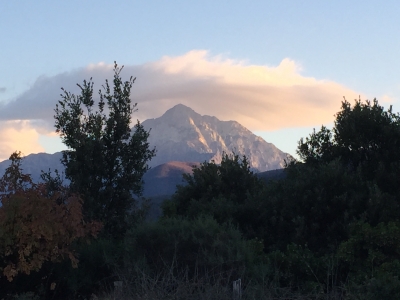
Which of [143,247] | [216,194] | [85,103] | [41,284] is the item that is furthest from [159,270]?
[216,194]

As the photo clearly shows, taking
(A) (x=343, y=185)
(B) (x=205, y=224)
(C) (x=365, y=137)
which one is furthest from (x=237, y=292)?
(C) (x=365, y=137)

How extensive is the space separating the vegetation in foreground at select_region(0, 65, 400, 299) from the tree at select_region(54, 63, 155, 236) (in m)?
0.04

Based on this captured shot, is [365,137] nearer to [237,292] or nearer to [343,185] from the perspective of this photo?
[343,185]

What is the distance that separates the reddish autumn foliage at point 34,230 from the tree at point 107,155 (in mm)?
3903

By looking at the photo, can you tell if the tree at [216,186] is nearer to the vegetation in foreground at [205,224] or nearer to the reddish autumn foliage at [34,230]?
the vegetation in foreground at [205,224]

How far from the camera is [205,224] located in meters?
12.1

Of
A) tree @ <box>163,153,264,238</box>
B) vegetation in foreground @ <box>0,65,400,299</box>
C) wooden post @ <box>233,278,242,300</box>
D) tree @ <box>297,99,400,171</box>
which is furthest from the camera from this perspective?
tree @ <box>163,153,264,238</box>

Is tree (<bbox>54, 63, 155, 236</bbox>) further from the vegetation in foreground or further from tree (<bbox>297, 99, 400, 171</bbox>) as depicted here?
tree (<bbox>297, 99, 400, 171</bbox>)

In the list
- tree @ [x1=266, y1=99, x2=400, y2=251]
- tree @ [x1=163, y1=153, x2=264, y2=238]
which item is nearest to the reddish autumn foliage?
tree @ [x1=266, y1=99, x2=400, y2=251]

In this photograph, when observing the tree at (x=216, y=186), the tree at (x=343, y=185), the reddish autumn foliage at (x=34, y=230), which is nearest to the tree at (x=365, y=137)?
the tree at (x=343, y=185)

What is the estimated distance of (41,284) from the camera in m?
12.6

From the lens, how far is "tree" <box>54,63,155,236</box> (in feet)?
53.6

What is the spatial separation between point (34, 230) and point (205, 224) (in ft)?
11.6

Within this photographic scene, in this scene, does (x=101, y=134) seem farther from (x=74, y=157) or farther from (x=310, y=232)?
(x=310, y=232)
